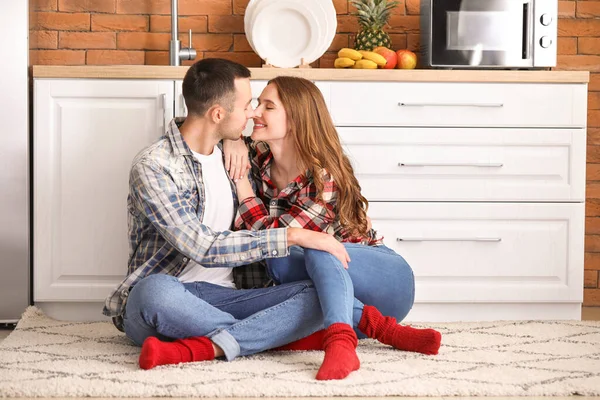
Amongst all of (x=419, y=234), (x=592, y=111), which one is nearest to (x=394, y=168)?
(x=419, y=234)

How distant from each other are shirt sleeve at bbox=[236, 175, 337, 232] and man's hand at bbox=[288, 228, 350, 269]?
169mm

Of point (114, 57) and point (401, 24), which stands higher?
point (401, 24)

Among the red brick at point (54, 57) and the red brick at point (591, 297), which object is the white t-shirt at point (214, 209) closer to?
the red brick at point (54, 57)

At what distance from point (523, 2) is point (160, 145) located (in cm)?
147

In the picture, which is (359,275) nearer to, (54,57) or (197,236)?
(197,236)

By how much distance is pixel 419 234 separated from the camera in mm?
2904

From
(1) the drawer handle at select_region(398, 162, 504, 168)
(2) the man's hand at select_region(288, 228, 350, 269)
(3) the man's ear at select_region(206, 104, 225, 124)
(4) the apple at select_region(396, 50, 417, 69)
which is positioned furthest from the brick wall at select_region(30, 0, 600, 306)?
(2) the man's hand at select_region(288, 228, 350, 269)

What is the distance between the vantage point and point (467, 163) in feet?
9.52

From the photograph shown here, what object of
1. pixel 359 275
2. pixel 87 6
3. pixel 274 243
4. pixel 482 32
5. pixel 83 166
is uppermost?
pixel 87 6

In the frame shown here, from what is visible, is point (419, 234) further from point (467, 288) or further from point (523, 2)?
point (523, 2)

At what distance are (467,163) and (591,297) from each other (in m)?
1.00

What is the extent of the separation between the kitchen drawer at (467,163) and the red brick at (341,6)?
28.9 inches

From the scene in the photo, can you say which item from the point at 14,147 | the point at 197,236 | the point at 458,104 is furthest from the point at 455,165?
the point at 14,147

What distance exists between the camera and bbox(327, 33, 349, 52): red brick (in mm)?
3414
